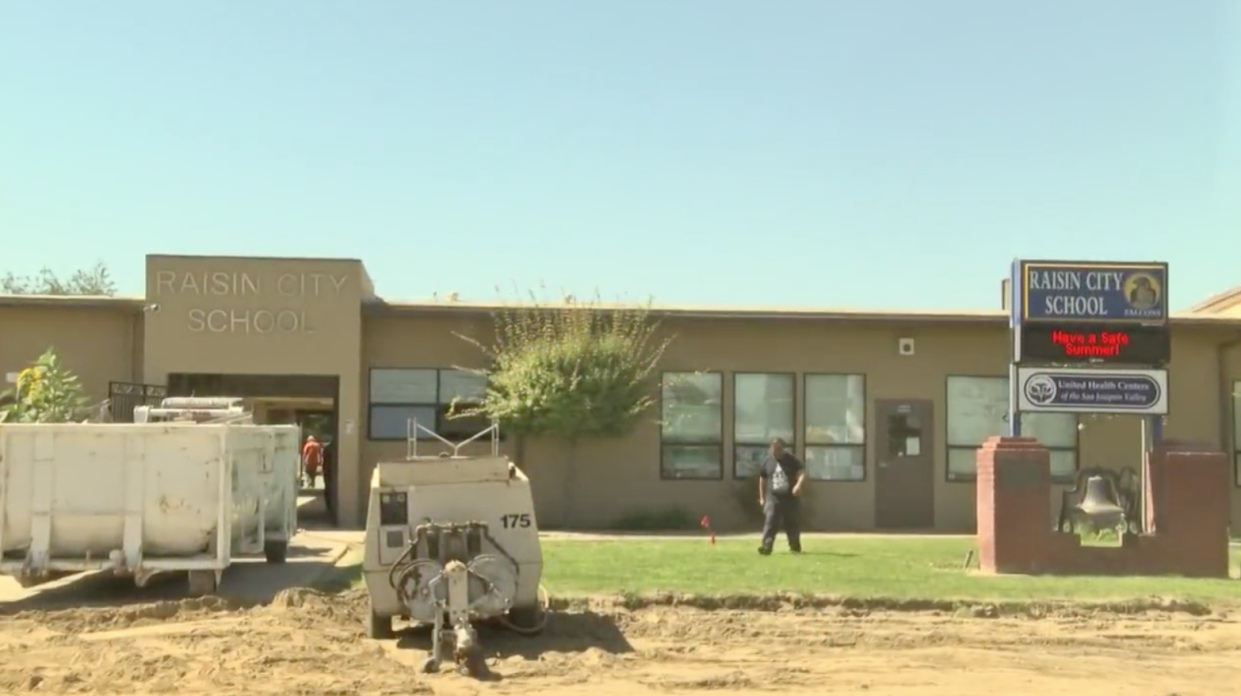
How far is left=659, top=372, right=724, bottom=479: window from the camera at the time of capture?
26.0 meters

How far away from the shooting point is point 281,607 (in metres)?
13.3

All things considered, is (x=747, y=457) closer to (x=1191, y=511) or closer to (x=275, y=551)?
(x=1191, y=511)

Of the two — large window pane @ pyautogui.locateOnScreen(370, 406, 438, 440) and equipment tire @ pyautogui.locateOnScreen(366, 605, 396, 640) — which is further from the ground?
large window pane @ pyautogui.locateOnScreen(370, 406, 438, 440)

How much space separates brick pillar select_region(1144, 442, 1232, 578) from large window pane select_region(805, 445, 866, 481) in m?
8.62

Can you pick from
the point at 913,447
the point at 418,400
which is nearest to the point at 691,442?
the point at 913,447

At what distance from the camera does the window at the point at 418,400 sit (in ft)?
84.1

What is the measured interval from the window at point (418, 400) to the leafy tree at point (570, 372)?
0.34 m

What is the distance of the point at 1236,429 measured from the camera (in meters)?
26.9

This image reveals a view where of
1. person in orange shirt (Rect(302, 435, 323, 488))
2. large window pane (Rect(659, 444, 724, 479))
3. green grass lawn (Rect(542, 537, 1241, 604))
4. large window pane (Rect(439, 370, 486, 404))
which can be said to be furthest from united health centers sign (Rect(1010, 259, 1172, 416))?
person in orange shirt (Rect(302, 435, 323, 488))

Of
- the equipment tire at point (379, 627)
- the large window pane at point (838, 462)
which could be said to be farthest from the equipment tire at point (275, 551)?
the large window pane at point (838, 462)

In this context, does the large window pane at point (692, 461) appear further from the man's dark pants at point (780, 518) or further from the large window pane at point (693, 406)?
the man's dark pants at point (780, 518)

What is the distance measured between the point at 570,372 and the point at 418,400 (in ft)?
10.3

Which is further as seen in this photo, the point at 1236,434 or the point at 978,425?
the point at 1236,434

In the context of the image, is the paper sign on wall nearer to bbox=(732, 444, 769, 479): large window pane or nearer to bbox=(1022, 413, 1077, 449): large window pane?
bbox=(1022, 413, 1077, 449): large window pane
